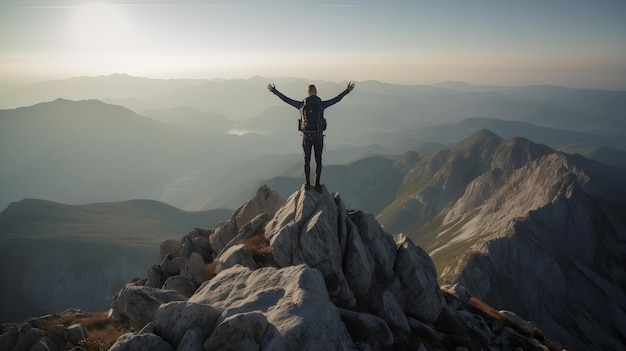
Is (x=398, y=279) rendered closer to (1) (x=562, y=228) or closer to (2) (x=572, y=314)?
(2) (x=572, y=314)

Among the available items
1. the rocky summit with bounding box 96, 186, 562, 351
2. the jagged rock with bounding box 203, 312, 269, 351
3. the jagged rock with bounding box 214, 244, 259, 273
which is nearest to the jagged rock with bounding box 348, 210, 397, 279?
the rocky summit with bounding box 96, 186, 562, 351

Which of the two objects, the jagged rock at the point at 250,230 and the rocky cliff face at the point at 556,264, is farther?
the rocky cliff face at the point at 556,264

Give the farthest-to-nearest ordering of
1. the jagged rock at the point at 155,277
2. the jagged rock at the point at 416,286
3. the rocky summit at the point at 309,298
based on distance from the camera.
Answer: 1. the jagged rock at the point at 155,277
2. the jagged rock at the point at 416,286
3. the rocky summit at the point at 309,298

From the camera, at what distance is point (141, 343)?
1269cm

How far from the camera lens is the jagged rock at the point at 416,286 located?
2377cm

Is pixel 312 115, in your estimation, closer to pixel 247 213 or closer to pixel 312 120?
pixel 312 120

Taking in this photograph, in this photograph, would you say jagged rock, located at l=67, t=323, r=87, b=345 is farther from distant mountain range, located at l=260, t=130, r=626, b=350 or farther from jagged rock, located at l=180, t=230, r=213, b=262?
distant mountain range, located at l=260, t=130, r=626, b=350

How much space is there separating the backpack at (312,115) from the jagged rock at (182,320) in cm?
1254

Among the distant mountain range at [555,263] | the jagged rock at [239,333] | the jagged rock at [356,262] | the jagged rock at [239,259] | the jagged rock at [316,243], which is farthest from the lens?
the distant mountain range at [555,263]

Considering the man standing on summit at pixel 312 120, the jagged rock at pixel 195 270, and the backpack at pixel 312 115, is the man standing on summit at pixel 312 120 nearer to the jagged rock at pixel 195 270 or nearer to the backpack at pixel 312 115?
the backpack at pixel 312 115

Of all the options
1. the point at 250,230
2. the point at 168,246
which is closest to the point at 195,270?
the point at 250,230

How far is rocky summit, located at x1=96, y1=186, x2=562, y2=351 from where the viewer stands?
12.8 m

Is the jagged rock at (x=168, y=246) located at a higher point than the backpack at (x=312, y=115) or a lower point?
lower

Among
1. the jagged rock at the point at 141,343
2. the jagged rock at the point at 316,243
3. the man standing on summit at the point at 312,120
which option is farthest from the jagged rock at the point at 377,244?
the jagged rock at the point at 141,343
